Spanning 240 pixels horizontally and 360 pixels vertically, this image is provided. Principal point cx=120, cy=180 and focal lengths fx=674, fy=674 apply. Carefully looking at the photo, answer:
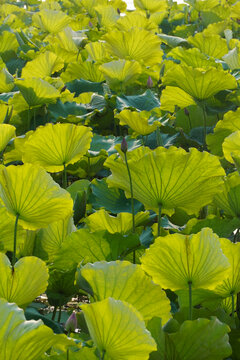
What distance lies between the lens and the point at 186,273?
0.91 metres

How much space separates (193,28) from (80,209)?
2288 millimetres

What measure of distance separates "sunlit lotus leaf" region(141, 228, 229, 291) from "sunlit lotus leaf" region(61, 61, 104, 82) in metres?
1.33

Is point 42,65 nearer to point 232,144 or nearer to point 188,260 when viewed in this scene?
point 232,144

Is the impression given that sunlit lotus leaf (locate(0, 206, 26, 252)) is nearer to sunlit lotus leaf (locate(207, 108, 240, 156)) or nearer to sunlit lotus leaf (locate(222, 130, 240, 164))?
sunlit lotus leaf (locate(222, 130, 240, 164))

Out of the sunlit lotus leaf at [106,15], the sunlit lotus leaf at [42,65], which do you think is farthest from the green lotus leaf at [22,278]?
the sunlit lotus leaf at [106,15]

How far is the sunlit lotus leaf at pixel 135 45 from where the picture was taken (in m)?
2.15

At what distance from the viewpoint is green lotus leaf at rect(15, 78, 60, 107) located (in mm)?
1709

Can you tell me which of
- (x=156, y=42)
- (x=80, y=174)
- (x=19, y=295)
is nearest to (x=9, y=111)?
(x=80, y=174)

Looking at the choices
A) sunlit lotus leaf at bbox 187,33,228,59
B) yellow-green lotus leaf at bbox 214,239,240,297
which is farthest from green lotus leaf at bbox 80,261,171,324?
sunlit lotus leaf at bbox 187,33,228,59

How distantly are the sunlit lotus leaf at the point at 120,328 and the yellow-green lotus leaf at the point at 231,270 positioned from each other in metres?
0.23

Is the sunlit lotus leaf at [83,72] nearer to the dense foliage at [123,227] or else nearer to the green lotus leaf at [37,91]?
the dense foliage at [123,227]

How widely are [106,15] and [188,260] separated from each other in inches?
97.3

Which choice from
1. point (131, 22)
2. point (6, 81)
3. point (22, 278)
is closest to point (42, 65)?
point (6, 81)

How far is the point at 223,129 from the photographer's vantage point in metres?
1.52
